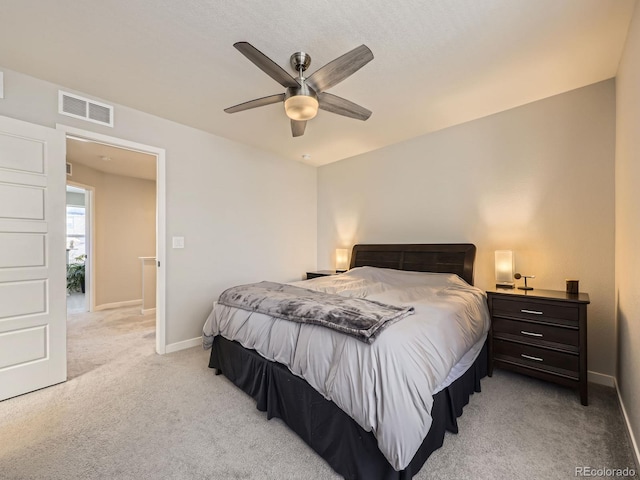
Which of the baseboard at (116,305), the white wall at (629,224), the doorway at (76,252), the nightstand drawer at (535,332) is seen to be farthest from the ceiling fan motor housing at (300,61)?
the doorway at (76,252)

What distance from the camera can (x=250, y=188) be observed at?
4.07 metres

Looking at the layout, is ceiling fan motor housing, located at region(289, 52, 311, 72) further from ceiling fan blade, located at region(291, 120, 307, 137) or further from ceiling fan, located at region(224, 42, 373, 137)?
ceiling fan blade, located at region(291, 120, 307, 137)

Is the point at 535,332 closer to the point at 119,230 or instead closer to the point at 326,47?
the point at 326,47

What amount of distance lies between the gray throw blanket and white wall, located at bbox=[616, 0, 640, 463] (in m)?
1.32

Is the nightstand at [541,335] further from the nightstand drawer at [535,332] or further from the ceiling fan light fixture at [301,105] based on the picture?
the ceiling fan light fixture at [301,105]

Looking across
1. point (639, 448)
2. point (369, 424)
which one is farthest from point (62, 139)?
point (639, 448)

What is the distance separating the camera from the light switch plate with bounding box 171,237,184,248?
130 inches

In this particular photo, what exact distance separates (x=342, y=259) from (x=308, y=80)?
2.93 metres

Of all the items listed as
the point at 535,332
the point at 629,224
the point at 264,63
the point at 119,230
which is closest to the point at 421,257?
the point at 535,332

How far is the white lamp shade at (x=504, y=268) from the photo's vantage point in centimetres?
274

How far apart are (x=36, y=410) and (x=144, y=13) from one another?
2.89m

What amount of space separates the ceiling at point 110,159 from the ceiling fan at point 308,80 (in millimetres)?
2736

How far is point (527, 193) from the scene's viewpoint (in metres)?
2.85

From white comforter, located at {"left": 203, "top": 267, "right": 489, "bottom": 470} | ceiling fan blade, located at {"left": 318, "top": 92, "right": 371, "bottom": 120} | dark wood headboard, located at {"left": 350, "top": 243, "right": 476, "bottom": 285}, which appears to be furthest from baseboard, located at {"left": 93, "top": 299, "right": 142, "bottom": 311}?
ceiling fan blade, located at {"left": 318, "top": 92, "right": 371, "bottom": 120}
